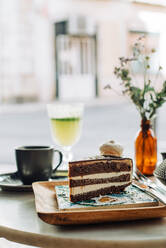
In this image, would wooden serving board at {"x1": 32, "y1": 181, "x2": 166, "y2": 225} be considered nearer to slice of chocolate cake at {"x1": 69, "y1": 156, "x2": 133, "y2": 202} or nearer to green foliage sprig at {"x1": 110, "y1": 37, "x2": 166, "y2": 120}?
slice of chocolate cake at {"x1": 69, "y1": 156, "x2": 133, "y2": 202}

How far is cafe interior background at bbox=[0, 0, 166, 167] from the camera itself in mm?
11141

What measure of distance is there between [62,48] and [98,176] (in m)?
12.0

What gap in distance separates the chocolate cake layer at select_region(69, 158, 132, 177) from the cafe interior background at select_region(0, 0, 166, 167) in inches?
338

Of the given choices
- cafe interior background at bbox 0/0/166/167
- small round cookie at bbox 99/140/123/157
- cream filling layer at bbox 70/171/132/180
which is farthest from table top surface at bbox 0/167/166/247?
cafe interior background at bbox 0/0/166/167

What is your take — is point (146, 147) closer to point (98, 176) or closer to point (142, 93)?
point (142, 93)

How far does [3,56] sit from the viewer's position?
11.2 meters

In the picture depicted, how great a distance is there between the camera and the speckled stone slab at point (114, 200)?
2.32 feet

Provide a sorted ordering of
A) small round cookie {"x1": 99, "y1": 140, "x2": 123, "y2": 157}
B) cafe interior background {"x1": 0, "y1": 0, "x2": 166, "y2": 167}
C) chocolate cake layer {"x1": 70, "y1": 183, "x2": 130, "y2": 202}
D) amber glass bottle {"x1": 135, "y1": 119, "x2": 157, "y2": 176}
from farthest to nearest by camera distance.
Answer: cafe interior background {"x1": 0, "y1": 0, "x2": 166, "y2": 167}
amber glass bottle {"x1": 135, "y1": 119, "x2": 157, "y2": 176}
small round cookie {"x1": 99, "y1": 140, "x2": 123, "y2": 157}
chocolate cake layer {"x1": 70, "y1": 183, "x2": 130, "y2": 202}

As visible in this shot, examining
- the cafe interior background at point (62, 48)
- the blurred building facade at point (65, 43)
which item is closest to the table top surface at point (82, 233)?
the cafe interior background at point (62, 48)

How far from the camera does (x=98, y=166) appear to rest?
0.78 metres

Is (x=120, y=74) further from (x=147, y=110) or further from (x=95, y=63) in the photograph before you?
(x=95, y=63)

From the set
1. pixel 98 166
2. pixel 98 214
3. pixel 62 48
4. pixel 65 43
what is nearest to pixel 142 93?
pixel 98 166

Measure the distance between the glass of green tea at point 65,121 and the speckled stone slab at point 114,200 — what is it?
44 cm

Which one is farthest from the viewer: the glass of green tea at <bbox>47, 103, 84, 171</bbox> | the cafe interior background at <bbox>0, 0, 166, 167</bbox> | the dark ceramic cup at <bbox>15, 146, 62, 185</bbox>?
the cafe interior background at <bbox>0, 0, 166, 167</bbox>
